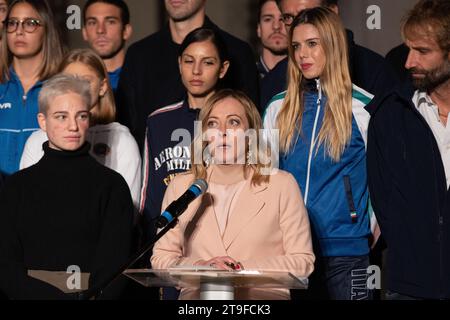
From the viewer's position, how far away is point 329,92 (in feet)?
19.6

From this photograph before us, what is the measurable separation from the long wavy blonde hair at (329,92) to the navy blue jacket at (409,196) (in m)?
0.23

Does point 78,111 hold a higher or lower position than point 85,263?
higher

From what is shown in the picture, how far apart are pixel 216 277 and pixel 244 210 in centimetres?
92

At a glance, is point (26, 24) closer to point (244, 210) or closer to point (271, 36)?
point (271, 36)

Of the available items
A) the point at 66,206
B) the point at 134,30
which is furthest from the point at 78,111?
the point at 134,30

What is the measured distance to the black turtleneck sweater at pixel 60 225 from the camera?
5.23 meters

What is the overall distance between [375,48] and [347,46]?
73.6 inches

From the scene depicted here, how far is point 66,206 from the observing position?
5344mm

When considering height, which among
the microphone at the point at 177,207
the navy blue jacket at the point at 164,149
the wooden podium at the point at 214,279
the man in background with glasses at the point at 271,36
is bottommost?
the wooden podium at the point at 214,279

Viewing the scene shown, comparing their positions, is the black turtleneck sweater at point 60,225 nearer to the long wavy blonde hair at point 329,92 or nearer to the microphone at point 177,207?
the microphone at point 177,207

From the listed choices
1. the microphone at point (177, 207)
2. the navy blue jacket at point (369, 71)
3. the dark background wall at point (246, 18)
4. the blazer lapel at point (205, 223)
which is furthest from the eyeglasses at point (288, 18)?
the microphone at point (177, 207)

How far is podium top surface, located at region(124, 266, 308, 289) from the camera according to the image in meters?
4.26
